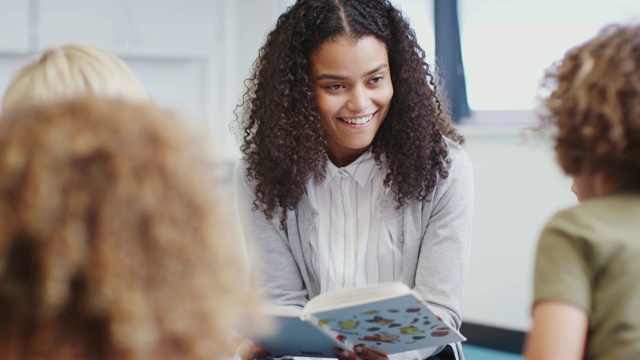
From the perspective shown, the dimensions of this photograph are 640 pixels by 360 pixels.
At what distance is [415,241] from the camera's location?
191 cm

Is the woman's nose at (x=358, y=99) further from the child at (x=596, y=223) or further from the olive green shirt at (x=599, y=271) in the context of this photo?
the olive green shirt at (x=599, y=271)

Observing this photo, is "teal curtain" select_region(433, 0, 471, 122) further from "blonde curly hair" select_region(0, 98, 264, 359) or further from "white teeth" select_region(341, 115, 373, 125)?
"blonde curly hair" select_region(0, 98, 264, 359)

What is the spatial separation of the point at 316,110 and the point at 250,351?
1.93ft

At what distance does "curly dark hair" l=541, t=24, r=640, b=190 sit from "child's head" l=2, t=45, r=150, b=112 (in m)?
0.66

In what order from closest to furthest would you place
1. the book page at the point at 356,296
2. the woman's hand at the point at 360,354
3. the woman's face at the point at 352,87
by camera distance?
the book page at the point at 356,296 < the woman's hand at the point at 360,354 < the woman's face at the point at 352,87

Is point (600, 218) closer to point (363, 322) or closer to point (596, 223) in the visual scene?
point (596, 223)

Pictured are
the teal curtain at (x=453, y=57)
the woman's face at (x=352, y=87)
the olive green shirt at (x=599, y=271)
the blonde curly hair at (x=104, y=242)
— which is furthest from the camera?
the teal curtain at (x=453, y=57)

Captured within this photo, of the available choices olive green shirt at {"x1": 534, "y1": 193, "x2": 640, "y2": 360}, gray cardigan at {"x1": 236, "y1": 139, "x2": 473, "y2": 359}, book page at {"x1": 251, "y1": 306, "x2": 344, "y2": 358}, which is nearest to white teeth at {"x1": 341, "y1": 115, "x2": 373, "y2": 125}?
gray cardigan at {"x1": 236, "y1": 139, "x2": 473, "y2": 359}

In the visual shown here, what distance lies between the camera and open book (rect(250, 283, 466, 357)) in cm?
138

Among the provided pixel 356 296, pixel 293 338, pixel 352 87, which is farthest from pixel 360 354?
pixel 352 87

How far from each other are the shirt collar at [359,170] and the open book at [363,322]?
468 millimetres

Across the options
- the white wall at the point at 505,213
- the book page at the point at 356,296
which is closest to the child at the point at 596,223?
the book page at the point at 356,296

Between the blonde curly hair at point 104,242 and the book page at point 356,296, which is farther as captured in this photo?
the book page at point 356,296

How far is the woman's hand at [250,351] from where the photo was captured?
1795 millimetres
